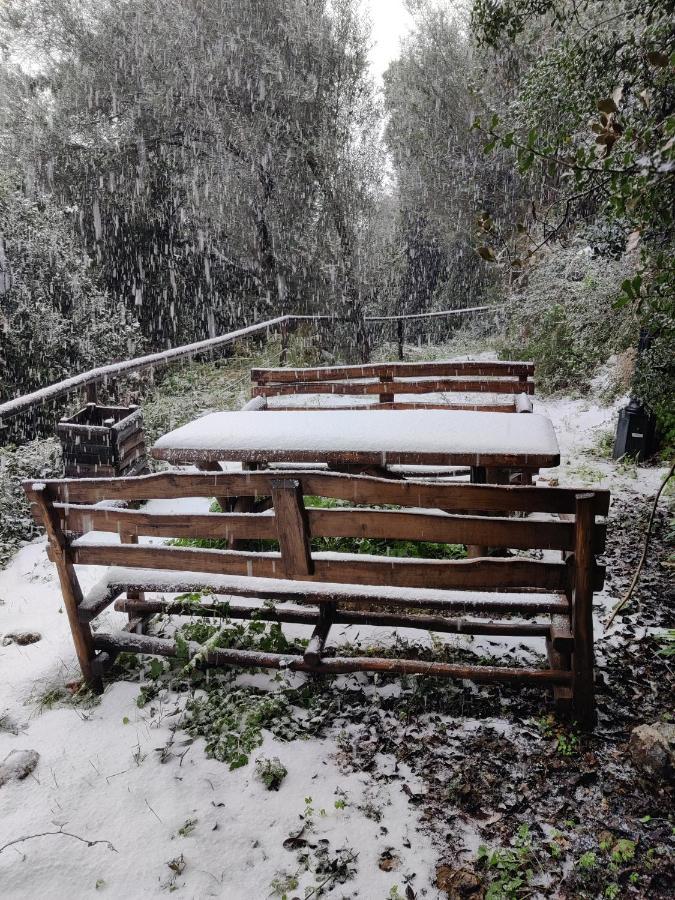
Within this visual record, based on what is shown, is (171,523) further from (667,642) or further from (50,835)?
(667,642)

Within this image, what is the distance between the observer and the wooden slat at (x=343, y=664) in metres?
2.45

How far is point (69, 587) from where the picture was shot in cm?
272

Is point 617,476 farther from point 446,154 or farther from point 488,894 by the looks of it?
point 446,154

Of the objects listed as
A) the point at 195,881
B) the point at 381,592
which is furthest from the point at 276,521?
the point at 195,881

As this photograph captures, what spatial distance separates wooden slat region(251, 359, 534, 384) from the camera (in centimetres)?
465

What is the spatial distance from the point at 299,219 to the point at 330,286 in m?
1.43

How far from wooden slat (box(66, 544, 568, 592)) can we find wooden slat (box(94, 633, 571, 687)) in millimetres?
371

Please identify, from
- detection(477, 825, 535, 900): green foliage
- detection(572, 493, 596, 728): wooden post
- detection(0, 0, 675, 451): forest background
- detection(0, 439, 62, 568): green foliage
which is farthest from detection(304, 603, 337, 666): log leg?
detection(0, 0, 675, 451): forest background

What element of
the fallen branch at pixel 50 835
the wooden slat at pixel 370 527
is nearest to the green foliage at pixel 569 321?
the wooden slat at pixel 370 527

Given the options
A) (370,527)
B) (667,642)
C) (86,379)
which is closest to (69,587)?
(370,527)

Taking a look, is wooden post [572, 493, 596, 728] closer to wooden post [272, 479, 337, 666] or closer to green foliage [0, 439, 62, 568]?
wooden post [272, 479, 337, 666]

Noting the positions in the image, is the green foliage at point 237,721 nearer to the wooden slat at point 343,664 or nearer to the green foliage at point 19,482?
the wooden slat at point 343,664

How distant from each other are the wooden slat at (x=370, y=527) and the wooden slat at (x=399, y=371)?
8.61 feet

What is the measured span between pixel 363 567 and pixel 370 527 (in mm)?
241
